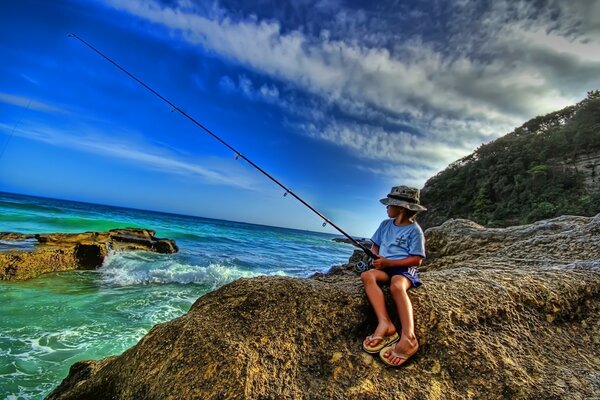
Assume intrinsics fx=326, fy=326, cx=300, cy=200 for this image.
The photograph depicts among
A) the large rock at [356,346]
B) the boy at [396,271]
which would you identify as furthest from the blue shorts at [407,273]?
the large rock at [356,346]

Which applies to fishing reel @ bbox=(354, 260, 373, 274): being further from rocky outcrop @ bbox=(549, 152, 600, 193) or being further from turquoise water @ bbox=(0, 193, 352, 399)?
rocky outcrop @ bbox=(549, 152, 600, 193)

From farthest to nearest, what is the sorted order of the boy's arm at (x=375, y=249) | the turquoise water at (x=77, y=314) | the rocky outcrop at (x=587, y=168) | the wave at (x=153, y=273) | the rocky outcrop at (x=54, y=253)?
the rocky outcrop at (x=587, y=168)
the wave at (x=153, y=273)
the rocky outcrop at (x=54, y=253)
the turquoise water at (x=77, y=314)
the boy's arm at (x=375, y=249)

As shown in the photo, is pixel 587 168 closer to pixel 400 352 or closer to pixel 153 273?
pixel 153 273

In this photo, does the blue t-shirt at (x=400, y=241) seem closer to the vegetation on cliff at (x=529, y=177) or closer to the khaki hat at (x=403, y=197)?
the khaki hat at (x=403, y=197)

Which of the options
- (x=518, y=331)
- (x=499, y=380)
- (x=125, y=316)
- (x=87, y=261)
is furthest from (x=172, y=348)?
(x=87, y=261)

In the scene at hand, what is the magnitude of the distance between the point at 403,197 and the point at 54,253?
1525 centimetres

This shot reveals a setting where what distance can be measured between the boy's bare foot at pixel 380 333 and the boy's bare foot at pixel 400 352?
0.31ft

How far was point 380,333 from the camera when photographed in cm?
266

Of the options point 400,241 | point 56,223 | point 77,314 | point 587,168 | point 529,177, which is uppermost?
point 587,168

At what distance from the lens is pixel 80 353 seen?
6.40 meters

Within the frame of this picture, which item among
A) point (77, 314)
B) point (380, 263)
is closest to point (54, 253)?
point (77, 314)

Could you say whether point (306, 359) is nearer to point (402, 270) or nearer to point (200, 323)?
point (200, 323)

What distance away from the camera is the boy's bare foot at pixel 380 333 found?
264 centimetres

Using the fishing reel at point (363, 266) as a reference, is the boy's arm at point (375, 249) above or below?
above
